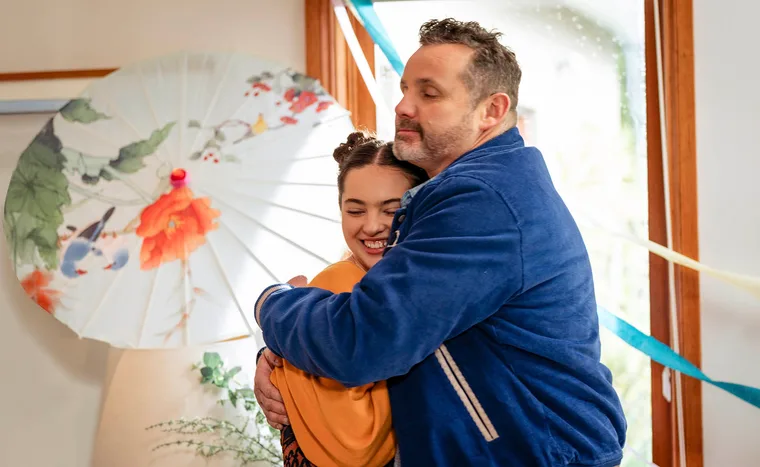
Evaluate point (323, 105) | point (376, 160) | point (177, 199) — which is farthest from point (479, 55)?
point (177, 199)

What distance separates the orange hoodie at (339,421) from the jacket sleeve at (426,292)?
0.34 ft

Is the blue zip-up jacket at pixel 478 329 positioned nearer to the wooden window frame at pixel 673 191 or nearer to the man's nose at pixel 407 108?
the man's nose at pixel 407 108

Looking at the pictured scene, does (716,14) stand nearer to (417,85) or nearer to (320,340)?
(417,85)

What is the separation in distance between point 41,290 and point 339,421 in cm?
111

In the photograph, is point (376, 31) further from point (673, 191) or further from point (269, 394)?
point (269, 394)

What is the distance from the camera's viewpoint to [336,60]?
103 inches

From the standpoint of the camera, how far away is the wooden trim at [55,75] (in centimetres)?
267

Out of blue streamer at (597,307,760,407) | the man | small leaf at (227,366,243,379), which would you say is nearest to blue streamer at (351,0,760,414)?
blue streamer at (597,307,760,407)

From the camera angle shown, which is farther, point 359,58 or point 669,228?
point 359,58

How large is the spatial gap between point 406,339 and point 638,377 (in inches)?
62.0

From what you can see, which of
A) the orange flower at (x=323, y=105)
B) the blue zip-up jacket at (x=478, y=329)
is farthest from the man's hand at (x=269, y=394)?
the orange flower at (x=323, y=105)

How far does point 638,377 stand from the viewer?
8.26 feet

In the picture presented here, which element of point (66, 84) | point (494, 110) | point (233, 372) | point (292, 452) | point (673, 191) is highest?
point (66, 84)

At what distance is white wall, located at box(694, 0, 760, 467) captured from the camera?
2.37 m
